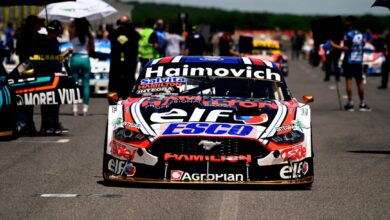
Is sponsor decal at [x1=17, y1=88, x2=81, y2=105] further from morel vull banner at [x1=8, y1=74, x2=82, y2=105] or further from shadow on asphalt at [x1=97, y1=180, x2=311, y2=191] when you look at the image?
shadow on asphalt at [x1=97, y1=180, x2=311, y2=191]

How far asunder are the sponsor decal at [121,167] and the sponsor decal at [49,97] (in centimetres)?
577

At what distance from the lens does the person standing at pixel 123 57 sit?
2009 centimetres

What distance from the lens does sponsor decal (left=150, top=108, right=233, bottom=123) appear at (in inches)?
395

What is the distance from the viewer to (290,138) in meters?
9.98

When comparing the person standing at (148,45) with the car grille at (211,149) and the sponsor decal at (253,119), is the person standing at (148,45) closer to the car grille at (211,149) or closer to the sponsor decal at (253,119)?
the sponsor decal at (253,119)

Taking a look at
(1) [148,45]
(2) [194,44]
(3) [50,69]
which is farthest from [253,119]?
(2) [194,44]

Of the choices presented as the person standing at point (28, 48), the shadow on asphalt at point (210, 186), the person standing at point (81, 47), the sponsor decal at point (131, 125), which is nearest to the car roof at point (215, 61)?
the sponsor decal at point (131, 125)

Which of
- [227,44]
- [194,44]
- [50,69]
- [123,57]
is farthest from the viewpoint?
[194,44]

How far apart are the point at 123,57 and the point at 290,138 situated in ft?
34.3

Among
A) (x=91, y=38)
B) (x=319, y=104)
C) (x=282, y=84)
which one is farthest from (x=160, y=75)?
(x=319, y=104)

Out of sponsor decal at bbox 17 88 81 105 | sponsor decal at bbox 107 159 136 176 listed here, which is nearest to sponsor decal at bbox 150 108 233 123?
sponsor decal at bbox 107 159 136 176

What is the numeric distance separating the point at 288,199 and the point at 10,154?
477cm

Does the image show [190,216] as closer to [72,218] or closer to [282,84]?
[72,218]

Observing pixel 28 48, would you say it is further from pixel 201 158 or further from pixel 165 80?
pixel 201 158
